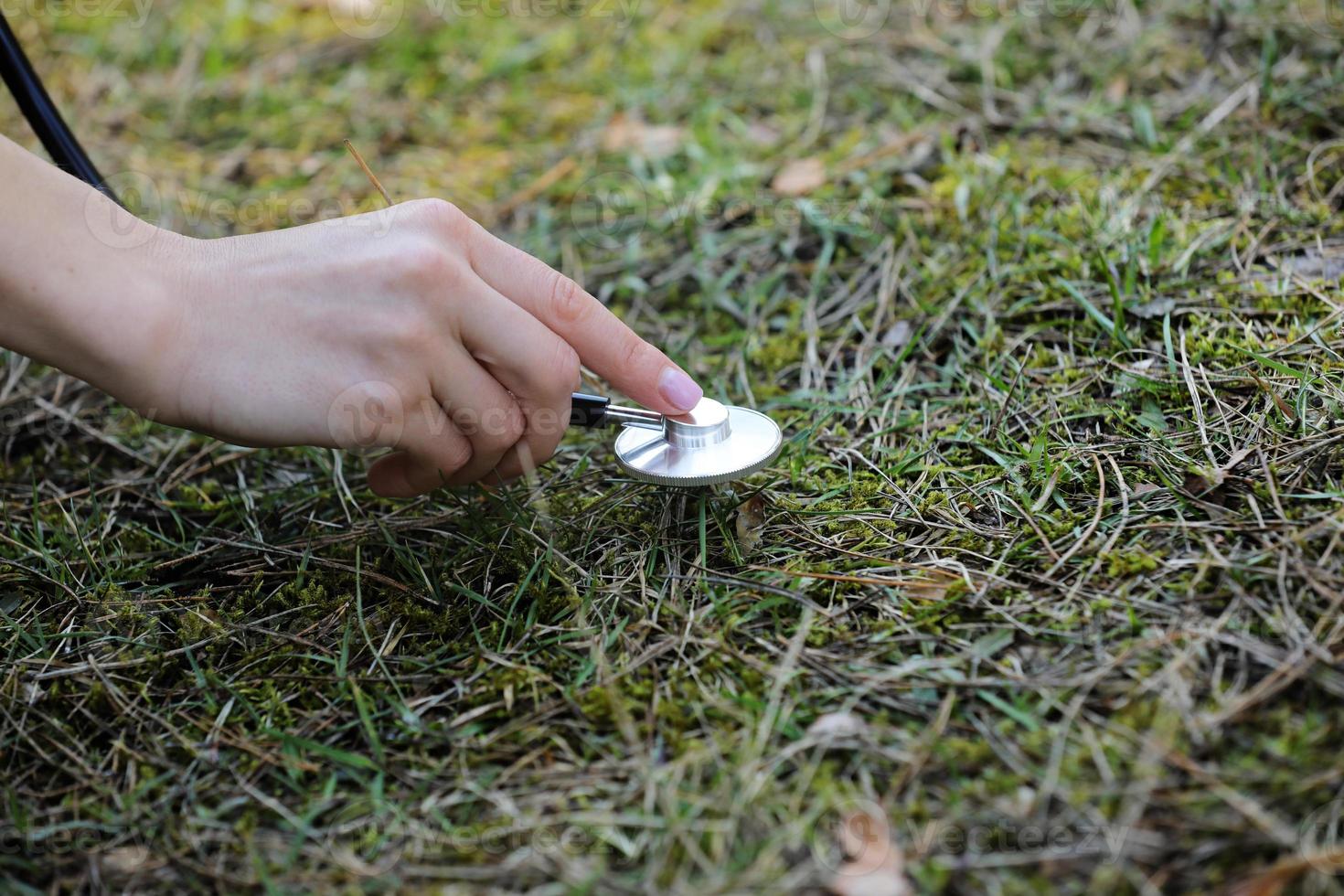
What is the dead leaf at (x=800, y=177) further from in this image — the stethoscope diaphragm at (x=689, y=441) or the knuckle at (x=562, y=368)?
the knuckle at (x=562, y=368)

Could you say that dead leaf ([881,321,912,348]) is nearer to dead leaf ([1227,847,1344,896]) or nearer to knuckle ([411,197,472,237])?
knuckle ([411,197,472,237])

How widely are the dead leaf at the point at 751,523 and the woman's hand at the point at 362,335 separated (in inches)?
14.2

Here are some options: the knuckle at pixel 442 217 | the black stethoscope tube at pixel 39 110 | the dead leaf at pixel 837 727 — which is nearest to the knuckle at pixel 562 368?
the knuckle at pixel 442 217

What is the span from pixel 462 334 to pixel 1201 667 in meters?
1.09

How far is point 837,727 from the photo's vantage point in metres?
1.31

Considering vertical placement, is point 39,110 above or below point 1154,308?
above

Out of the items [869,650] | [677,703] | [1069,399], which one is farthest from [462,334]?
[1069,399]

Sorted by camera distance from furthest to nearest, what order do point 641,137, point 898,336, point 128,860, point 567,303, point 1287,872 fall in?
point 641,137
point 898,336
point 567,303
point 128,860
point 1287,872

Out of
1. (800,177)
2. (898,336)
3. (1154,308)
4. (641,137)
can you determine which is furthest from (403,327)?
(641,137)

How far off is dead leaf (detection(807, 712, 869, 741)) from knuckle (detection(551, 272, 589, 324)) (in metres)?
0.69

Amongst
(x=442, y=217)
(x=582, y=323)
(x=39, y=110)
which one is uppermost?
(x=39, y=110)

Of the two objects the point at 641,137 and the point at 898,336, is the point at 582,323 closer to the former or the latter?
the point at 898,336

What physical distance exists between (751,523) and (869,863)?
640 millimetres

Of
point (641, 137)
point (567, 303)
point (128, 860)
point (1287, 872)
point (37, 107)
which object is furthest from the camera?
point (641, 137)
